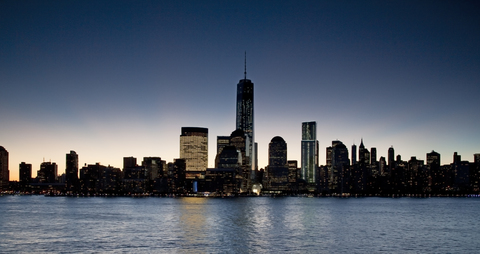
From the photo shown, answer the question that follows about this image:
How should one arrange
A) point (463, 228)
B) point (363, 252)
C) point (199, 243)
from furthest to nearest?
point (463, 228), point (199, 243), point (363, 252)

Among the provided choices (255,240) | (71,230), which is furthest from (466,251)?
(71,230)

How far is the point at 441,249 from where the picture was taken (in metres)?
59.0

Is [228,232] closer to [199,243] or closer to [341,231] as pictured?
[199,243]

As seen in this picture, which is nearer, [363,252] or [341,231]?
[363,252]

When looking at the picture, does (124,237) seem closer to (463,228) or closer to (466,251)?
(466,251)

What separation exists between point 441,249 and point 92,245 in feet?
138

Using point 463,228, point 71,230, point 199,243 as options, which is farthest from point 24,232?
point 463,228

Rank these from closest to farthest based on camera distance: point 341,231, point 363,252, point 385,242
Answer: point 363,252, point 385,242, point 341,231

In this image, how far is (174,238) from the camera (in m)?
65.0

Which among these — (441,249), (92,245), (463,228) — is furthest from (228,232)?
(463,228)

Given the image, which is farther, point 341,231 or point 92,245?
point 341,231

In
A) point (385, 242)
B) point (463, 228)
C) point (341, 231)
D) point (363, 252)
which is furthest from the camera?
point (463, 228)

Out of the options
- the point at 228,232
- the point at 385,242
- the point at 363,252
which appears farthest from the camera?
the point at 228,232

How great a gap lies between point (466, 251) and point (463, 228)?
1231 inches
